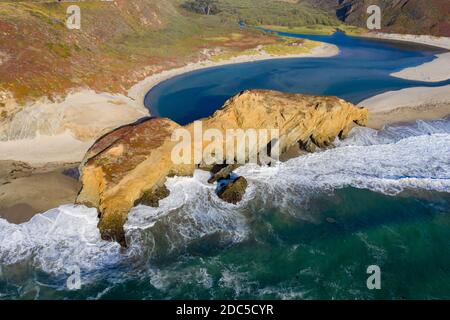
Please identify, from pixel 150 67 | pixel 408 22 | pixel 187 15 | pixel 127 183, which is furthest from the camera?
pixel 408 22

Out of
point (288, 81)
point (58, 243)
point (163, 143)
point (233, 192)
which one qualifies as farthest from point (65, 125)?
point (288, 81)

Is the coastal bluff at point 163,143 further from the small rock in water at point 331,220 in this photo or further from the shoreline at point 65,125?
the small rock in water at point 331,220

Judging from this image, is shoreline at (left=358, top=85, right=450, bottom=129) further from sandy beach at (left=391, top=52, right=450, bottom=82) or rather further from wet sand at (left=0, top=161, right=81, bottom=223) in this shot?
wet sand at (left=0, top=161, right=81, bottom=223)

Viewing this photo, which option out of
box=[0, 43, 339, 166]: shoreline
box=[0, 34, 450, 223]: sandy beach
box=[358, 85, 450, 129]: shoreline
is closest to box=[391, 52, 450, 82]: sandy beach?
box=[358, 85, 450, 129]: shoreline
